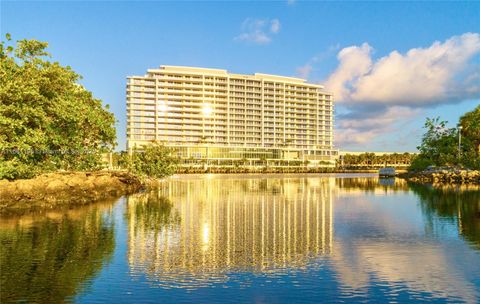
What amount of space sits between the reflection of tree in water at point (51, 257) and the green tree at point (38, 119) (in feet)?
51.5

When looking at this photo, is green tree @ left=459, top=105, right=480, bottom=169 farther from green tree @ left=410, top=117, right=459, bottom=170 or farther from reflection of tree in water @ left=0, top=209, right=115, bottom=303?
reflection of tree in water @ left=0, top=209, right=115, bottom=303

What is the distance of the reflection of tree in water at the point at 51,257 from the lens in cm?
1875

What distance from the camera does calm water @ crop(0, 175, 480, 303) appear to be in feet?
60.5

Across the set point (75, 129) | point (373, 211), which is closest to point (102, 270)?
point (373, 211)

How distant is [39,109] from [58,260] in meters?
31.8

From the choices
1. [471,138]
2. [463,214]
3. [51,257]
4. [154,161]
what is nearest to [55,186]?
[51,257]

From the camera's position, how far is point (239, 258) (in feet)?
80.5

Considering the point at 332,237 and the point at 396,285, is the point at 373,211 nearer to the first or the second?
the point at 332,237

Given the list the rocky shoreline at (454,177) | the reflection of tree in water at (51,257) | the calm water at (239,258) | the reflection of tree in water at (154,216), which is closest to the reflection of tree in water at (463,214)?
the calm water at (239,258)

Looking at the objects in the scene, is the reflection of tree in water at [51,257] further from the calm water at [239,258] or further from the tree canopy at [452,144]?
the tree canopy at [452,144]

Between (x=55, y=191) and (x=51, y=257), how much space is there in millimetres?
32580

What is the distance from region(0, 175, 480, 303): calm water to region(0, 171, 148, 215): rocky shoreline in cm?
827

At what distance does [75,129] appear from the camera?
195ft

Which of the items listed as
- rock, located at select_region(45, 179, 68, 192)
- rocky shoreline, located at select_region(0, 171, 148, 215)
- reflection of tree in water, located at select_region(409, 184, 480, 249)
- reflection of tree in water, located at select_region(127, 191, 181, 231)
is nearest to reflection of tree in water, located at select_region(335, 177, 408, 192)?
reflection of tree in water, located at select_region(409, 184, 480, 249)
